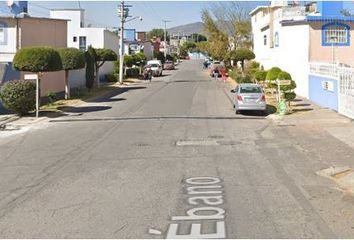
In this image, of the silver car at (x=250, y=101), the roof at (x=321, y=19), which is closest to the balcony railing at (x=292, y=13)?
the roof at (x=321, y=19)

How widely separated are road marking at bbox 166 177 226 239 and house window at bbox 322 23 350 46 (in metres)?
26.0

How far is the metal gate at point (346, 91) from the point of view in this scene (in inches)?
822

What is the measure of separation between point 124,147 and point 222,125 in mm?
6122

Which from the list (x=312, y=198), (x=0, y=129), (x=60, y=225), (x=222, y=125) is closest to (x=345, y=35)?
(x=222, y=125)

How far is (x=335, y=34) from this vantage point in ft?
113

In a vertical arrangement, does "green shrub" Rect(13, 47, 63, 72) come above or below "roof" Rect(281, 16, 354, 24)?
below

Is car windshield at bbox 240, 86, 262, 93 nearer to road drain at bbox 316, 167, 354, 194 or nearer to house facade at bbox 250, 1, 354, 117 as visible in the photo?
house facade at bbox 250, 1, 354, 117

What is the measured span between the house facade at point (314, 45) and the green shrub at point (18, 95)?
13.7 metres

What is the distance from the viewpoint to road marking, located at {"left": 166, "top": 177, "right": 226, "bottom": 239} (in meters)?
6.73

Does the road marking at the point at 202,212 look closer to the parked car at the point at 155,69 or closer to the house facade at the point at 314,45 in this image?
the house facade at the point at 314,45

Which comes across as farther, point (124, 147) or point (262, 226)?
point (124, 147)

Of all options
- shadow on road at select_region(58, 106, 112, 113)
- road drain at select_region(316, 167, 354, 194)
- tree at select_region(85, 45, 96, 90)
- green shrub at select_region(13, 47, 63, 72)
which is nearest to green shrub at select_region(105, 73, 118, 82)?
tree at select_region(85, 45, 96, 90)

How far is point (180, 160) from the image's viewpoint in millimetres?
12398

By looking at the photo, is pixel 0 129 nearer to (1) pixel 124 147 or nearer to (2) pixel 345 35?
(1) pixel 124 147
